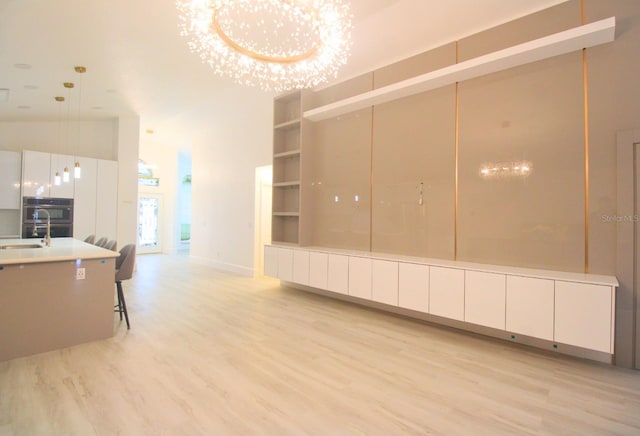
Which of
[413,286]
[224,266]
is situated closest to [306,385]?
[413,286]

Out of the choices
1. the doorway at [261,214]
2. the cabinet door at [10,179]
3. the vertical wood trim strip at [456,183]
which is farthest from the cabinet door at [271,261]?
the cabinet door at [10,179]

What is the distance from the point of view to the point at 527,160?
3.60 metres

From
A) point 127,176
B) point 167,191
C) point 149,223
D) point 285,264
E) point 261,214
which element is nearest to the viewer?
point 285,264

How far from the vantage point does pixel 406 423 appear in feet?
7.22

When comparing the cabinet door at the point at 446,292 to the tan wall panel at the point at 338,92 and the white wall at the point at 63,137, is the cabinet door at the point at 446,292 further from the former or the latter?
the white wall at the point at 63,137

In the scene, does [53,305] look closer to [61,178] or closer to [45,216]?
[45,216]

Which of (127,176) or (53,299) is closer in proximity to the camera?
(53,299)

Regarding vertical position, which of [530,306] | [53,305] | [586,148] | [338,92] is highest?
[338,92]

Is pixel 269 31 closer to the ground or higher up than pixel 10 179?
higher up

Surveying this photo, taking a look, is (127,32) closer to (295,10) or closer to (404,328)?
(295,10)

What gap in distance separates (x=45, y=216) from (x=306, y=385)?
6.74 metres

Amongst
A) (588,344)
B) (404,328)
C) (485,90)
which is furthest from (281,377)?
(485,90)

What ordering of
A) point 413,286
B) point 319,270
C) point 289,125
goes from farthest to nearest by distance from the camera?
point 289,125 → point 319,270 → point 413,286

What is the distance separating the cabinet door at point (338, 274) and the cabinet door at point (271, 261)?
50.3 inches
